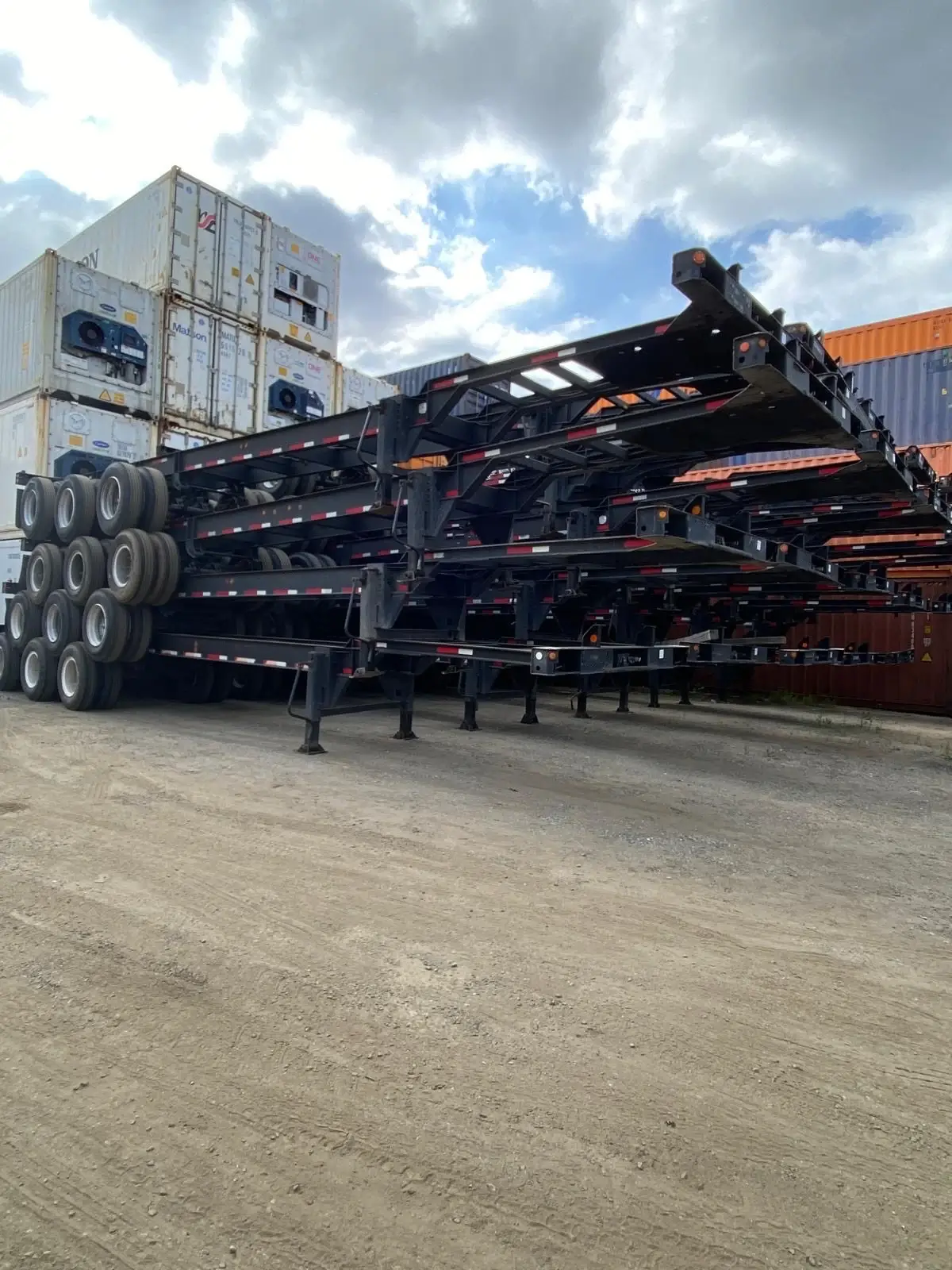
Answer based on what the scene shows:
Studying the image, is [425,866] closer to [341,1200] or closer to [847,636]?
[341,1200]

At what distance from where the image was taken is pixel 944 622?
43.5 ft

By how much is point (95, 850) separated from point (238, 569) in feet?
19.5

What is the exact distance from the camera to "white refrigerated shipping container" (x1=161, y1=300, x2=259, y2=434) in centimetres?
1233

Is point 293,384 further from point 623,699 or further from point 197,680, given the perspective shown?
point 623,699

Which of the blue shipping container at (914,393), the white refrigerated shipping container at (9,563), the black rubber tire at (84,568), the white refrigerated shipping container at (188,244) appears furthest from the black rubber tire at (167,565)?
the blue shipping container at (914,393)

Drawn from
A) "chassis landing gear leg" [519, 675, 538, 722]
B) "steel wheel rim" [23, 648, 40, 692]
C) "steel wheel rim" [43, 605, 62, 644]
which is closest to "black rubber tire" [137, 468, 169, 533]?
"steel wheel rim" [43, 605, 62, 644]

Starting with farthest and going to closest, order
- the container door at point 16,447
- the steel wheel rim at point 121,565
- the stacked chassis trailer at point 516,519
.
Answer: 1. the container door at point 16,447
2. the steel wheel rim at point 121,565
3. the stacked chassis trailer at point 516,519

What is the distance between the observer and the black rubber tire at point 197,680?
998 centimetres

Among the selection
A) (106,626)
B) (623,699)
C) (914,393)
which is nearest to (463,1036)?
(106,626)

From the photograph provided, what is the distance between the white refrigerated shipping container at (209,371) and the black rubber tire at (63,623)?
428cm

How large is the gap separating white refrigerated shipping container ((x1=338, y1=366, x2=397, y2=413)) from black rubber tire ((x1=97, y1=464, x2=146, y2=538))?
6.81 m

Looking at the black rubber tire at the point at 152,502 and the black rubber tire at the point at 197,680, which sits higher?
the black rubber tire at the point at 152,502

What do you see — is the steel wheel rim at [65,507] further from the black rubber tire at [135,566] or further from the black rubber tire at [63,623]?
the black rubber tire at [135,566]

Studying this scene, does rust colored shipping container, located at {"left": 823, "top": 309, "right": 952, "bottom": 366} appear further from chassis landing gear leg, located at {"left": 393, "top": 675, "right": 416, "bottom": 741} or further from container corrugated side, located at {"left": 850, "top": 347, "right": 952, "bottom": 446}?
chassis landing gear leg, located at {"left": 393, "top": 675, "right": 416, "bottom": 741}
